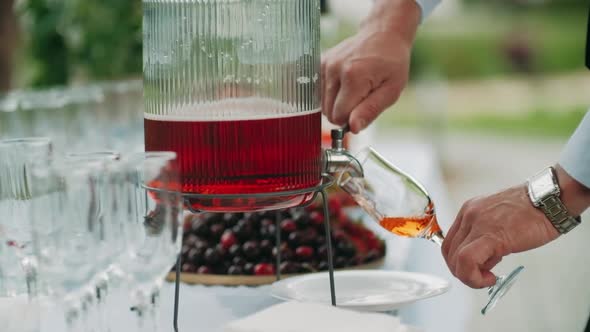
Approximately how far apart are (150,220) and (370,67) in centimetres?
67

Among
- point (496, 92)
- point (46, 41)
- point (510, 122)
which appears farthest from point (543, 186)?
point (496, 92)

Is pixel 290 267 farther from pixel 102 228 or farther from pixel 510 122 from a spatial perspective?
pixel 510 122

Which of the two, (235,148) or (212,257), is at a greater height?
(235,148)

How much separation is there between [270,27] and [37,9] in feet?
7.11

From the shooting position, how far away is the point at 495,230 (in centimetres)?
122

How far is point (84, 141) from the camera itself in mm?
2705

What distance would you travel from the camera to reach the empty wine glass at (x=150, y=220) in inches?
35.3

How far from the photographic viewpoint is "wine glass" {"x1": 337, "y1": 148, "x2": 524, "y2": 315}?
1257mm

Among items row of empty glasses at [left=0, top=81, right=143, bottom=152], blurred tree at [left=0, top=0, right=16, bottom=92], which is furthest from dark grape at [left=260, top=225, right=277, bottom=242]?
blurred tree at [left=0, top=0, right=16, bottom=92]

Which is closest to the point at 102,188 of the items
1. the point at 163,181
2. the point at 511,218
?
the point at 163,181

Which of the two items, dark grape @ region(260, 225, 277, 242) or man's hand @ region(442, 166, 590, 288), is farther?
dark grape @ region(260, 225, 277, 242)

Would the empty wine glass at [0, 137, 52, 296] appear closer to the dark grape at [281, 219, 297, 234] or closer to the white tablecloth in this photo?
the white tablecloth

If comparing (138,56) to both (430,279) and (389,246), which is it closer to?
(389,246)

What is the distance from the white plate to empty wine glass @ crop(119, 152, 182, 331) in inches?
15.7
